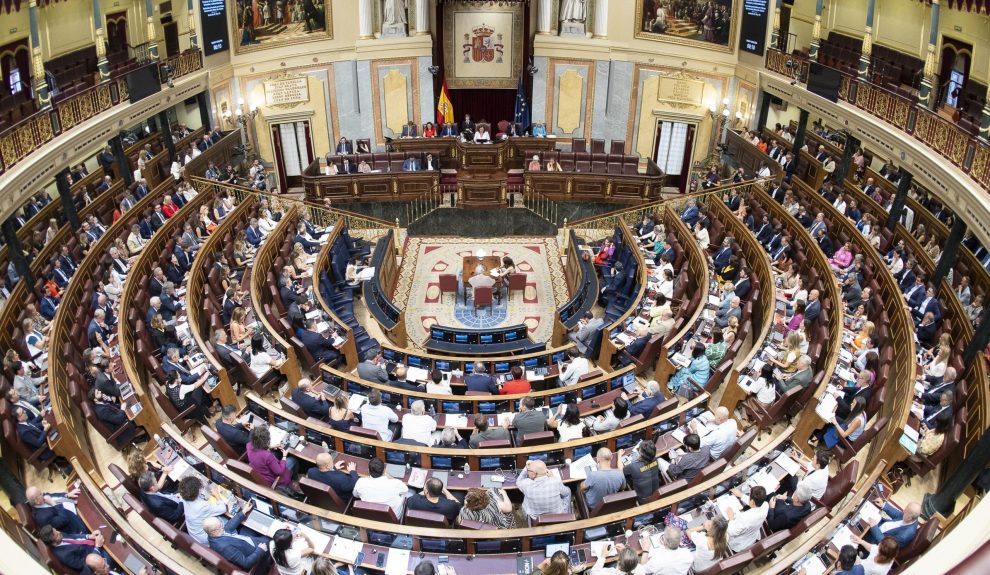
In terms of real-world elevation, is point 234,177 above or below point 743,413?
above

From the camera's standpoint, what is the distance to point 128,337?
10.8 metres

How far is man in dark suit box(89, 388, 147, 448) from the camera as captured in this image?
919 centimetres

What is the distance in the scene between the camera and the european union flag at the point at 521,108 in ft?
68.3

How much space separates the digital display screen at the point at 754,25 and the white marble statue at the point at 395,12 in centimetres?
996

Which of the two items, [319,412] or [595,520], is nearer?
[595,520]

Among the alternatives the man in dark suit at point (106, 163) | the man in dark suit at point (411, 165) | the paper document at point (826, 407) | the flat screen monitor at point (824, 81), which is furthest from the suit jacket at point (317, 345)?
the flat screen monitor at point (824, 81)

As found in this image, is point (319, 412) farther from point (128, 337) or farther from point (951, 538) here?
point (951, 538)

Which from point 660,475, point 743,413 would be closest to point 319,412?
point 660,475

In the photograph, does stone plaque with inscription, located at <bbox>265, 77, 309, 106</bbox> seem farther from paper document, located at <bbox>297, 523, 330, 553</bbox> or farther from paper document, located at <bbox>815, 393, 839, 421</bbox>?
paper document, located at <bbox>815, 393, 839, 421</bbox>

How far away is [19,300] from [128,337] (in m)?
2.97

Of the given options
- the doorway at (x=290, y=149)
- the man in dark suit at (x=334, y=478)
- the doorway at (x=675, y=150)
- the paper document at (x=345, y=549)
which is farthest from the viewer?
the doorway at (x=290, y=149)

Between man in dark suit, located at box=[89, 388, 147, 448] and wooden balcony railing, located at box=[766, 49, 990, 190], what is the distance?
1343cm

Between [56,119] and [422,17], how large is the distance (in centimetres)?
1084

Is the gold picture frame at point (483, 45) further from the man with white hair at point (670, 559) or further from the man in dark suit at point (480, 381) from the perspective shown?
the man with white hair at point (670, 559)
